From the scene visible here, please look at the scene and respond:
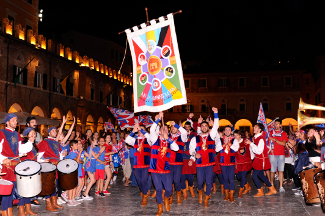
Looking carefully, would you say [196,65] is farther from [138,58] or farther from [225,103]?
[138,58]

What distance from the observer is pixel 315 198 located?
8289 mm

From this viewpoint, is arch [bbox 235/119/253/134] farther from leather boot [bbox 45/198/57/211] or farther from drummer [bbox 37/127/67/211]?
leather boot [bbox 45/198/57/211]

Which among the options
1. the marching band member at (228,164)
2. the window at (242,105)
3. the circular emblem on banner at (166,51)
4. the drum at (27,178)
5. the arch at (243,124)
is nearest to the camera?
the drum at (27,178)

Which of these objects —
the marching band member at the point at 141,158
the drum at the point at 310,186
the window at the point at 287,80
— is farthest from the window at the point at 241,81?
the drum at the point at 310,186

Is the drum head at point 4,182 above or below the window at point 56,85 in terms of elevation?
below

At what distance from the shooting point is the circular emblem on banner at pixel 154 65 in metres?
8.88

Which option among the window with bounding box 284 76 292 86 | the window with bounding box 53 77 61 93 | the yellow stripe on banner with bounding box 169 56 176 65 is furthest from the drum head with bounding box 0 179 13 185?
the window with bounding box 284 76 292 86

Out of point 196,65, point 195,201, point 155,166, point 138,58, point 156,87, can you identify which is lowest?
point 195,201

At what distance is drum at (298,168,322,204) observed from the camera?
27.1 ft

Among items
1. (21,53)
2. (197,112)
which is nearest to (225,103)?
(197,112)

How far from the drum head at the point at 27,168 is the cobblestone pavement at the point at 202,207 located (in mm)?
1717

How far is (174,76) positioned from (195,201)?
396 centimetres

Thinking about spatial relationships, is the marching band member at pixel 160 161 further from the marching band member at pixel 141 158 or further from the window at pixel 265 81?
the window at pixel 265 81

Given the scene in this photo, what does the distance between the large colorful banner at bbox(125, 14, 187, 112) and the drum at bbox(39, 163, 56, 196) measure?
2.40 m
